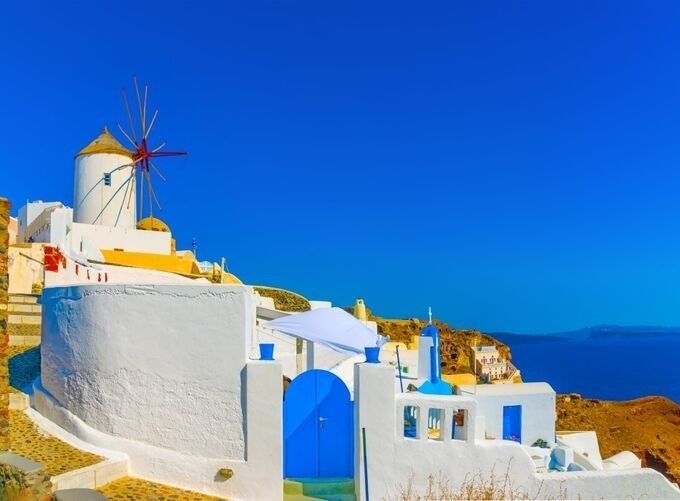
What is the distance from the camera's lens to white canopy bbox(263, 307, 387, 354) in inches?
339

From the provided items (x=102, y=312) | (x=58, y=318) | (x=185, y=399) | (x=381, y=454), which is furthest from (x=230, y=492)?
(x=58, y=318)

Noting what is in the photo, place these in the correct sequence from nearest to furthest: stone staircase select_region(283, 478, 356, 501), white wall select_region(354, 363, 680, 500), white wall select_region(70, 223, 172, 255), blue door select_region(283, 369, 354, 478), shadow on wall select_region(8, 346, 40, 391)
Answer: white wall select_region(354, 363, 680, 500), stone staircase select_region(283, 478, 356, 501), blue door select_region(283, 369, 354, 478), shadow on wall select_region(8, 346, 40, 391), white wall select_region(70, 223, 172, 255)

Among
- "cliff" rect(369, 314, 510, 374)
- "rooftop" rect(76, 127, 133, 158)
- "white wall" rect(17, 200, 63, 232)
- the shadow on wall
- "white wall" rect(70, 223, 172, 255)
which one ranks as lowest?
"cliff" rect(369, 314, 510, 374)

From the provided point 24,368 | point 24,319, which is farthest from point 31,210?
point 24,368

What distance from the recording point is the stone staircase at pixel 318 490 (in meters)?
7.28

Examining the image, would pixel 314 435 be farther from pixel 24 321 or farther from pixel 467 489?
pixel 24 321

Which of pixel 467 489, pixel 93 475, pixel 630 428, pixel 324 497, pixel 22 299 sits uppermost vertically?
pixel 22 299

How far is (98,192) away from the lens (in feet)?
94.4

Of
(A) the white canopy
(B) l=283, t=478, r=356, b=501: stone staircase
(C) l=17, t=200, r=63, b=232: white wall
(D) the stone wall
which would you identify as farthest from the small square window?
(C) l=17, t=200, r=63, b=232: white wall

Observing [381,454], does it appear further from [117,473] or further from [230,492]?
[117,473]

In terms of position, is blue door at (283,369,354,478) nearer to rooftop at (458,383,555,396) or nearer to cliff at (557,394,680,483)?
rooftop at (458,383,555,396)

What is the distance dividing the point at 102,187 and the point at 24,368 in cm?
2039

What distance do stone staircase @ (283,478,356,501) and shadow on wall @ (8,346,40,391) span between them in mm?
5832

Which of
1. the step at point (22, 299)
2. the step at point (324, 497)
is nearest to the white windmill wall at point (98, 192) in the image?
the step at point (22, 299)
